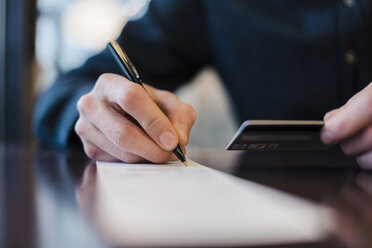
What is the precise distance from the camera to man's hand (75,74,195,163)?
1.28 feet

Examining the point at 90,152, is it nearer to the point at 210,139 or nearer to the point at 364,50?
the point at 364,50

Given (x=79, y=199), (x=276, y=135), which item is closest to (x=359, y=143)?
(x=276, y=135)

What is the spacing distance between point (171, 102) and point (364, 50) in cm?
64

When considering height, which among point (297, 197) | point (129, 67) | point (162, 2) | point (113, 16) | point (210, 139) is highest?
point (113, 16)

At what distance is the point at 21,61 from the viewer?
2049mm

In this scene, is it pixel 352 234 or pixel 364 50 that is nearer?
pixel 352 234

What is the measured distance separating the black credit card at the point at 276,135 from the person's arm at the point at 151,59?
Answer: 1.46ft

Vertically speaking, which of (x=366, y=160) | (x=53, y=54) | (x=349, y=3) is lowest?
(x=366, y=160)

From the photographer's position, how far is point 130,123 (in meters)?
0.42

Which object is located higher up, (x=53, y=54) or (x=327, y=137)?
(x=53, y=54)

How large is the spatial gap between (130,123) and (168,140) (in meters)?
0.06

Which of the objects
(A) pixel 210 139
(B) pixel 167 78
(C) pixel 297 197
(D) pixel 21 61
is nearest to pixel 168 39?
(B) pixel 167 78

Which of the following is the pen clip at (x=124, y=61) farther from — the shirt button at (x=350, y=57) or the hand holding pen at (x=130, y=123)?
the shirt button at (x=350, y=57)

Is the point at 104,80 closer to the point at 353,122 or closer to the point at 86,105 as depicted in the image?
the point at 86,105
